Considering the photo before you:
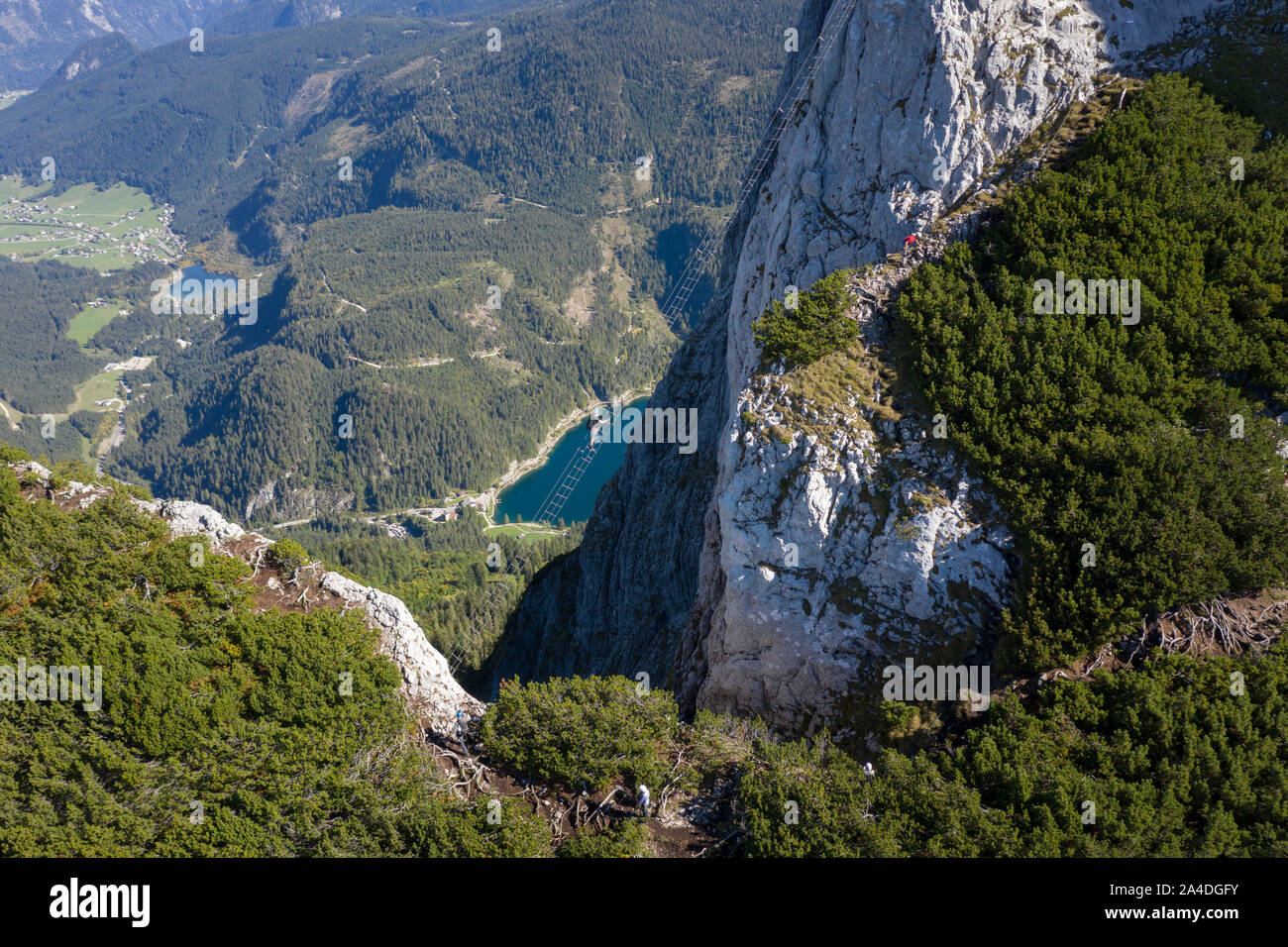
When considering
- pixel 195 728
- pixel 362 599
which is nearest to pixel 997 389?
pixel 362 599

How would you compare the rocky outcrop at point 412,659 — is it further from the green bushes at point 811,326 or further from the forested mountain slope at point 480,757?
the green bushes at point 811,326

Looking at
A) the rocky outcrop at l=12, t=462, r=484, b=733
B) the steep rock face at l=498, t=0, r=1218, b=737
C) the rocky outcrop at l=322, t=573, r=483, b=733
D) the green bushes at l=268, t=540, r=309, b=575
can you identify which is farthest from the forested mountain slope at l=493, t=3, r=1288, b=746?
the green bushes at l=268, t=540, r=309, b=575

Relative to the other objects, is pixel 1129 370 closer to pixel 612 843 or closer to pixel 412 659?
pixel 612 843

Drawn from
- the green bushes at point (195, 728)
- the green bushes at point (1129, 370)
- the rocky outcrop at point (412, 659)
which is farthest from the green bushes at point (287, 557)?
the green bushes at point (1129, 370)

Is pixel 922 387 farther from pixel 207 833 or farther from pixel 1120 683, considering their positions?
pixel 207 833

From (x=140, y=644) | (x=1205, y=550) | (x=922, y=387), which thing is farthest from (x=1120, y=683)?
(x=140, y=644)
